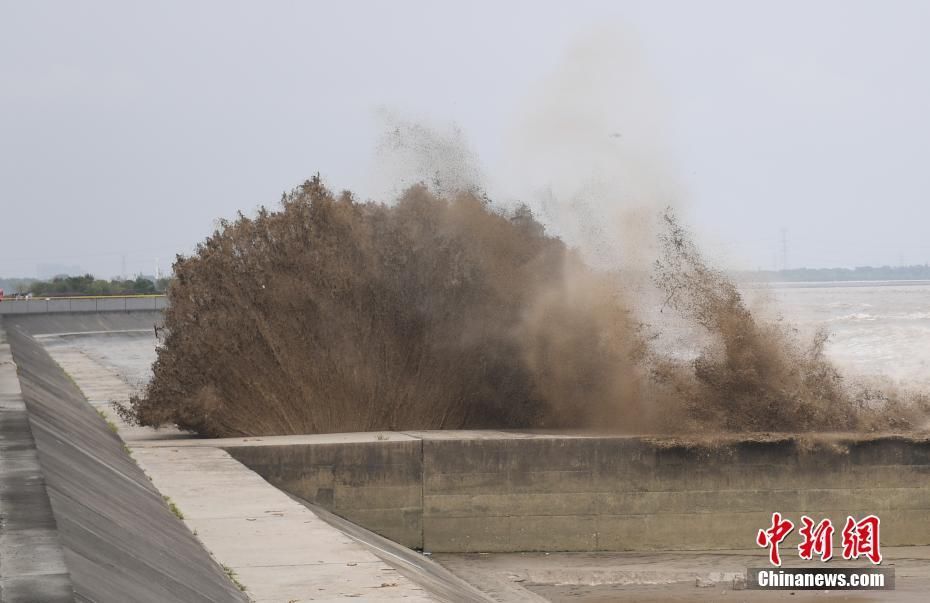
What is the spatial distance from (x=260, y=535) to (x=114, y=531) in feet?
8.69

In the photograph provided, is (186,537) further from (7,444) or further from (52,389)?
(52,389)

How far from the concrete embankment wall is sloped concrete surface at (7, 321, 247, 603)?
265 centimetres

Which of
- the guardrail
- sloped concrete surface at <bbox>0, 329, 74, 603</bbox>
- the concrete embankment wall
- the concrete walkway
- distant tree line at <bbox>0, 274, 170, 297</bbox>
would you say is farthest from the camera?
distant tree line at <bbox>0, 274, 170, 297</bbox>

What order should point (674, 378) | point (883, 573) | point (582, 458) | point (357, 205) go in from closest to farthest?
point (883, 573) → point (582, 458) → point (674, 378) → point (357, 205)

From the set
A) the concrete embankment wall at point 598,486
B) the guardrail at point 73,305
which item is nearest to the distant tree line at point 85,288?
the guardrail at point 73,305

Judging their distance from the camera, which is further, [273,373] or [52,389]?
[52,389]

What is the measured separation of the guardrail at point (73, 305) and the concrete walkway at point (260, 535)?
48023mm

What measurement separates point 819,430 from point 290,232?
737 centimetres

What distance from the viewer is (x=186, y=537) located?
9.18 metres

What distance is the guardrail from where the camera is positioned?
209ft

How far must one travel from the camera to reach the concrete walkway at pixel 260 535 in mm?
8148

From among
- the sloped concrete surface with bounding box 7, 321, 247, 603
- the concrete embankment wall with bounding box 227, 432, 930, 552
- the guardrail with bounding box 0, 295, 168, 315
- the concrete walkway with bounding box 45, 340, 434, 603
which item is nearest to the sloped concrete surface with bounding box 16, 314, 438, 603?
the concrete walkway with bounding box 45, 340, 434, 603

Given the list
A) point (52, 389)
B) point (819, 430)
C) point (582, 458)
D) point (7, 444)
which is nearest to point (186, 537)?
point (7, 444)

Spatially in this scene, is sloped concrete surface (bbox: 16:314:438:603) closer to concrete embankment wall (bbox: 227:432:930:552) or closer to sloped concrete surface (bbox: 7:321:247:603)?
sloped concrete surface (bbox: 7:321:247:603)
